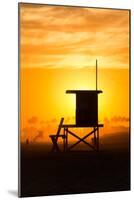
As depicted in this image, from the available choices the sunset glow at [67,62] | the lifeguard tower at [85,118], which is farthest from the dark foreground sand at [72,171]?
the sunset glow at [67,62]

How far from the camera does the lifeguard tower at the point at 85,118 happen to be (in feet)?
16.7

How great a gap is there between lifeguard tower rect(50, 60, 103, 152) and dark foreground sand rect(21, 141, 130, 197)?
0.10m

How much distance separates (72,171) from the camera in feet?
16.7

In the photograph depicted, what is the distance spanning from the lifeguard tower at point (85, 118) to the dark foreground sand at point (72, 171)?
0.10 m

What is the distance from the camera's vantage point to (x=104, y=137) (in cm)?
521

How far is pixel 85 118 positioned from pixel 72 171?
51 cm

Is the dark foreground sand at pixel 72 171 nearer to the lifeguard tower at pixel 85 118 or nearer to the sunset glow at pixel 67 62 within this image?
the lifeguard tower at pixel 85 118

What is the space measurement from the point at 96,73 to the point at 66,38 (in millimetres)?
443

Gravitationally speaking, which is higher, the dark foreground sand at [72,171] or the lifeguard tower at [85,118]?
the lifeguard tower at [85,118]

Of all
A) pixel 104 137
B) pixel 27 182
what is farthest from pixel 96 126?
pixel 27 182

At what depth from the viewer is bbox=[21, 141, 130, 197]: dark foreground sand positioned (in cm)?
496

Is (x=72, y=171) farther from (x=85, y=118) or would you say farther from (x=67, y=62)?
(x=67, y=62)

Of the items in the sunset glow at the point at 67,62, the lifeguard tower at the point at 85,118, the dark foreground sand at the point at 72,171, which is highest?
the sunset glow at the point at 67,62

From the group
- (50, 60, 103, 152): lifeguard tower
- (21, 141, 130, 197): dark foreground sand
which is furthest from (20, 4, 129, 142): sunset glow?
(21, 141, 130, 197): dark foreground sand
